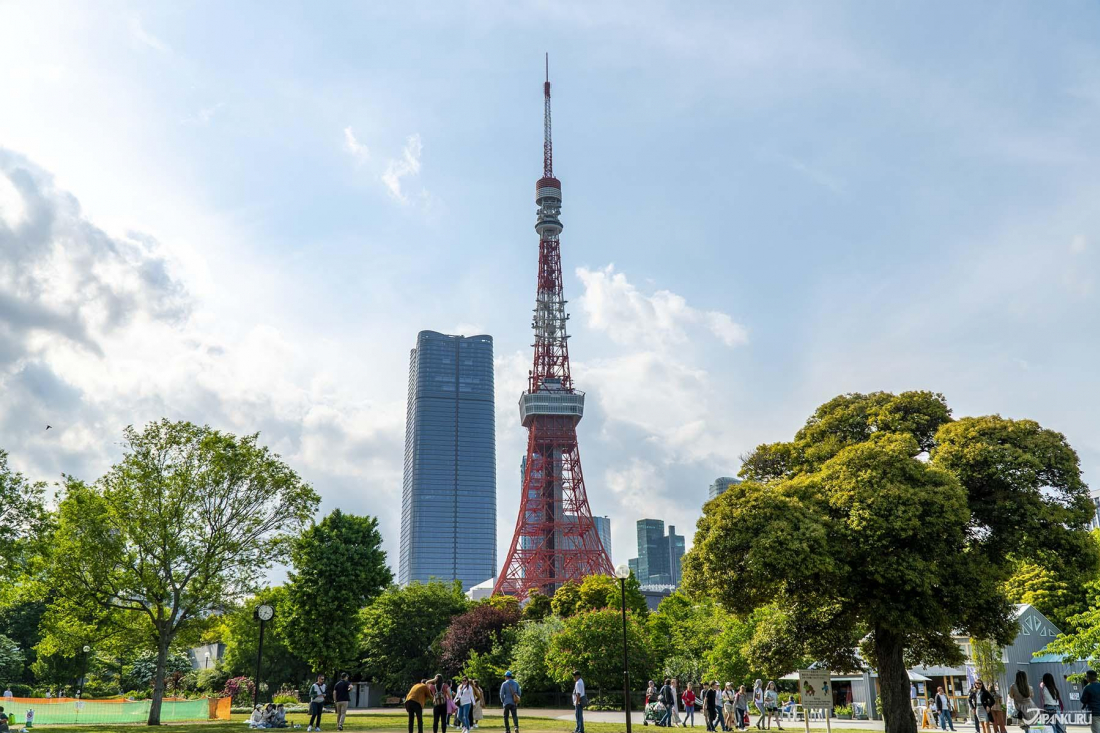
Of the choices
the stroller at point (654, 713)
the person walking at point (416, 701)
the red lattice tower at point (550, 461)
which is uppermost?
the red lattice tower at point (550, 461)

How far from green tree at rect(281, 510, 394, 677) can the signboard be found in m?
24.9

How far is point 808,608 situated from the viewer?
2181 cm

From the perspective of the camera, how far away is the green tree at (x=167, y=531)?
25.1 m

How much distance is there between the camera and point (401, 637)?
4675 cm

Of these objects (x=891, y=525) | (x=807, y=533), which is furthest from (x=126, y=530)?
(x=891, y=525)

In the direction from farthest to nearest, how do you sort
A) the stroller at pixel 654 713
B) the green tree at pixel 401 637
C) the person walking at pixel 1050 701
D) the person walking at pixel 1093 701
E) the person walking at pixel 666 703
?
the green tree at pixel 401 637
the stroller at pixel 654 713
the person walking at pixel 666 703
the person walking at pixel 1050 701
the person walking at pixel 1093 701

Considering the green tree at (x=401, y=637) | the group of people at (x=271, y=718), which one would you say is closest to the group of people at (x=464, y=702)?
the group of people at (x=271, y=718)

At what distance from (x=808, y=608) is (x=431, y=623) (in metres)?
31.0

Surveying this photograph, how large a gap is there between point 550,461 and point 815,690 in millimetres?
59806

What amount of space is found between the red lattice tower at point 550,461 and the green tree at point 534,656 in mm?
29570

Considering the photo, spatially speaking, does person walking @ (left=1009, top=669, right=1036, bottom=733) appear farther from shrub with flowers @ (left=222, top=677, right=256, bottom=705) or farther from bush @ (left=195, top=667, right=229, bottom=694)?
bush @ (left=195, top=667, right=229, bottom=694)

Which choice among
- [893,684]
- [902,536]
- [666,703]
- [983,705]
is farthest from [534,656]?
[902,536]

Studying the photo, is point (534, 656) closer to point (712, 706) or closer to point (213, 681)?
point (712, 706)

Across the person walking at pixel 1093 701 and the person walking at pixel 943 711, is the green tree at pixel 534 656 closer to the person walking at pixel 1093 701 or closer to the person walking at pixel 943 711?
the person walking at pixel 943 711
